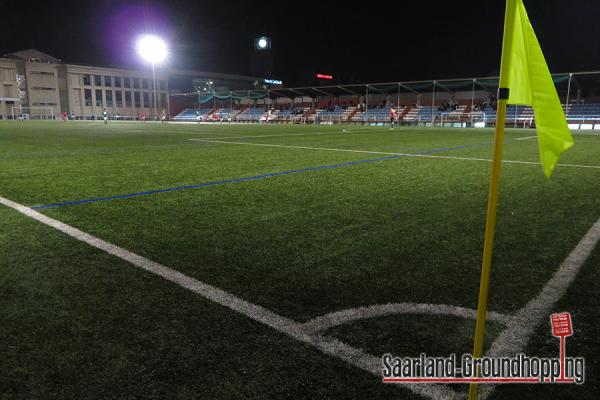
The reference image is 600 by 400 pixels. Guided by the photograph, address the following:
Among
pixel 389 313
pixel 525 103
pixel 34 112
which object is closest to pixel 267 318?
pixel 389 313

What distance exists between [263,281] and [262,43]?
357ft

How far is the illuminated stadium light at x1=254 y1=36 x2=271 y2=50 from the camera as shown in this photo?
103938 mm

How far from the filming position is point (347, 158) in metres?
9.93

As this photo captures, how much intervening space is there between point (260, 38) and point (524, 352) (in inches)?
4324

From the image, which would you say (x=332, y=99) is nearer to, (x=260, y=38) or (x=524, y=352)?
(x=524, y=352)

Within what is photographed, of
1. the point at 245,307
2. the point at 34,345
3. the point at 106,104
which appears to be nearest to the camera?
the point at 34,345

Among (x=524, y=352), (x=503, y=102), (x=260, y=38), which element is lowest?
(x=524, y=352)

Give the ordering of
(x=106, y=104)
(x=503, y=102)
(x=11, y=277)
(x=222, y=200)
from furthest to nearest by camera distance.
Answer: (x=106, y=104)
(x=222, y=200)
(x=11, y=277)
(x=503, y=102)

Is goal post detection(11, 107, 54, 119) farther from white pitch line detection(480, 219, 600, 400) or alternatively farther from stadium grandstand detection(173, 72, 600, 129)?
white pitch line detection(480, 219, 600, 400)

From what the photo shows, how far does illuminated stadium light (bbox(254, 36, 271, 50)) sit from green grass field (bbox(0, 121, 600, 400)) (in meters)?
104

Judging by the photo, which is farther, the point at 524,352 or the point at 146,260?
the point at 146,260

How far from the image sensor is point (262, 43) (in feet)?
344

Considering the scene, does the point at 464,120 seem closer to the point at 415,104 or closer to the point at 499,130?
the point at 415,104

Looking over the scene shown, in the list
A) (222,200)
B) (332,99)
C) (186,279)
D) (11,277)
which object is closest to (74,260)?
(11,277)
